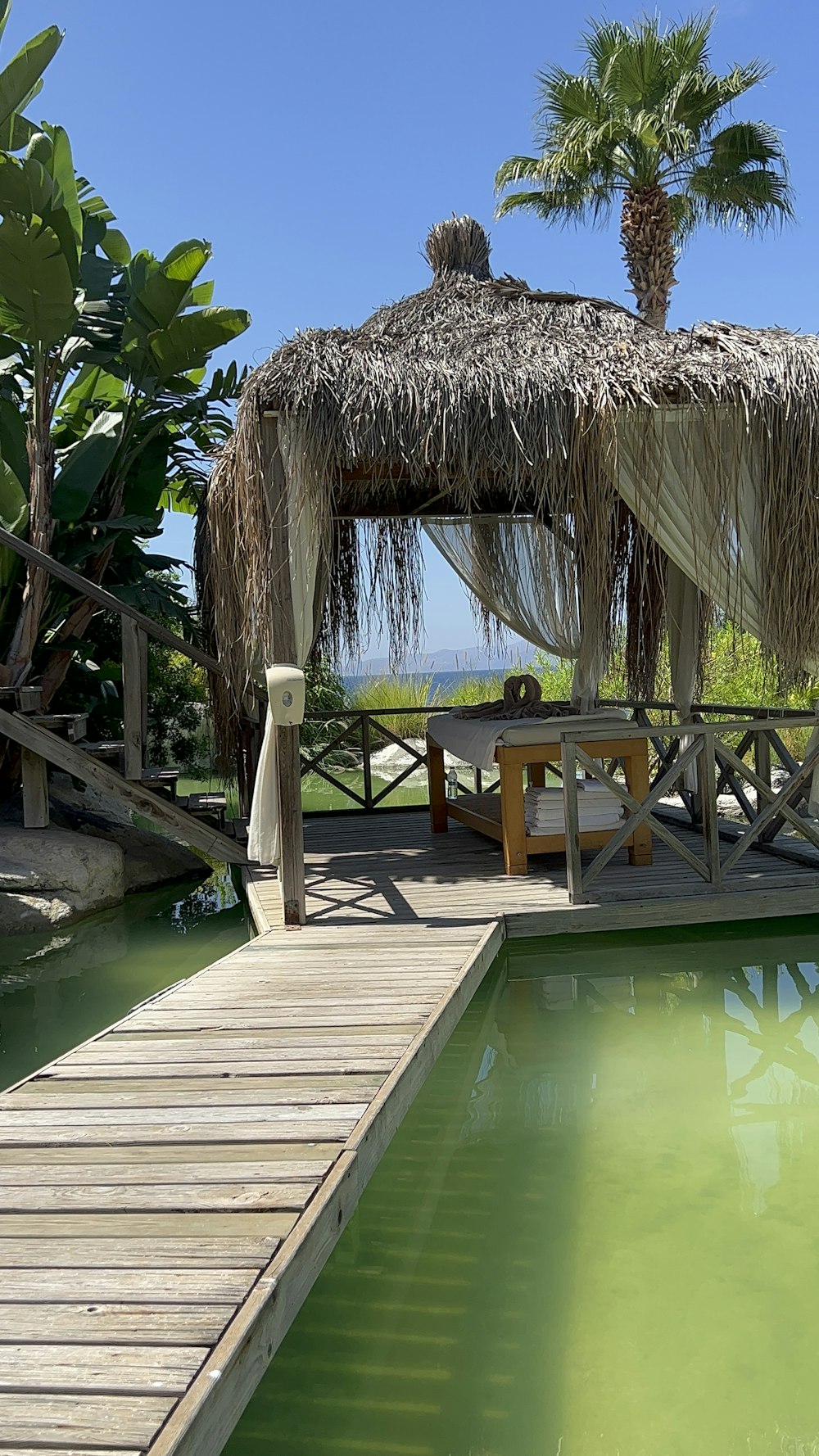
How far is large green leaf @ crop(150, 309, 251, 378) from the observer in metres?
7.48

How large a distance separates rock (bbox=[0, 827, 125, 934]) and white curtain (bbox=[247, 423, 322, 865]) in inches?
80.1

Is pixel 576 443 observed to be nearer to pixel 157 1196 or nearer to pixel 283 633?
pixel 283 633

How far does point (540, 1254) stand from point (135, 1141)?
103cm

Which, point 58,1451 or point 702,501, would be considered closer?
point 58,1451

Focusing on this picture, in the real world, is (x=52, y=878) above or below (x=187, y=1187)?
below

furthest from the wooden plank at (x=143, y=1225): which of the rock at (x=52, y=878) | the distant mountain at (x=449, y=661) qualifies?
the distant mountain at (x=449, y=661)

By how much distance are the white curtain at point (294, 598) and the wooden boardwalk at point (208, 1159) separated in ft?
1.55

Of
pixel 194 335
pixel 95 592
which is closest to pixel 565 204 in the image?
pixel 194 335

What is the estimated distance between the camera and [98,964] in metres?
5.68

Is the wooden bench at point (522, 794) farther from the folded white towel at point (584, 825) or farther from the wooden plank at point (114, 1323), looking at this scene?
the wooden plank at point (114, 1323)

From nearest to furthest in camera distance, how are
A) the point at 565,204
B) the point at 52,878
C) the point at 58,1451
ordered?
the point at 58,1451 → the point at 52,878 → the point at 565,204

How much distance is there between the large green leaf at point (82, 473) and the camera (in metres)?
7.42

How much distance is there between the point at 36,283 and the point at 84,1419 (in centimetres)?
629

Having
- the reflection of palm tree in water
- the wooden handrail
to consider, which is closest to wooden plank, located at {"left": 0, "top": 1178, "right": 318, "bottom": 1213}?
the reflection of palm tree in water
